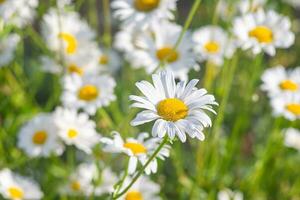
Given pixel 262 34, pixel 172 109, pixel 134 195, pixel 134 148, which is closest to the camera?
pixel 172 109

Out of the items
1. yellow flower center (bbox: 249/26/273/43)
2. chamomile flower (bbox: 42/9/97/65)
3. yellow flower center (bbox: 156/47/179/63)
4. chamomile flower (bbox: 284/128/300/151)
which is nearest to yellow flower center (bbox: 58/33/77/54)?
chamomile flower (bbox: 42/9/97/65)

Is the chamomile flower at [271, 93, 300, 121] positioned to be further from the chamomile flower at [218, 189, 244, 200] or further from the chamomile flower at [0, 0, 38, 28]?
the chamomile flower at [0, 0, 38, 28]

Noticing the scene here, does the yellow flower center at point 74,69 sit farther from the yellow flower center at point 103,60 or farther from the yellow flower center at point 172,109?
the yellow flower center at point 172,109

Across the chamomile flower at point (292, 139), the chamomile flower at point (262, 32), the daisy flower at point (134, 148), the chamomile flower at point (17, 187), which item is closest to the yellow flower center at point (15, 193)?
the chamomile flower at point (17, 187)

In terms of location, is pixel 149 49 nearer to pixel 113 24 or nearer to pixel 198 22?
pixel 198 22

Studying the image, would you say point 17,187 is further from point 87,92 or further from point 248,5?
point 248,5

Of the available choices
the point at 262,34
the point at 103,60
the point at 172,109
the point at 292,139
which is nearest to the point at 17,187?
the point at 103,60
